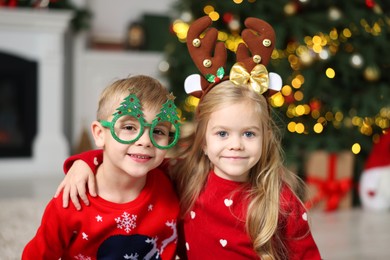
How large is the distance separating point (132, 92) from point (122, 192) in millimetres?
255

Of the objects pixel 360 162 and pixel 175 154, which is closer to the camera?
pixel 175 154

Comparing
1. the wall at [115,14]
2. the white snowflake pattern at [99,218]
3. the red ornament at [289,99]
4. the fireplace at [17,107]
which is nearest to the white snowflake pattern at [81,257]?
the white snowflake pattern at [99,218]

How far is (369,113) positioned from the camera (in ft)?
9.00

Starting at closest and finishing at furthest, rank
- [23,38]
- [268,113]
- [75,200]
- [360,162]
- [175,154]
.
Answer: [75,200]
[268,113]
[175,154]
[360,162]
[23,38]

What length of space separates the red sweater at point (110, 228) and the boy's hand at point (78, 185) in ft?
0.06

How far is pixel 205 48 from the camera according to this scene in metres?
1.30

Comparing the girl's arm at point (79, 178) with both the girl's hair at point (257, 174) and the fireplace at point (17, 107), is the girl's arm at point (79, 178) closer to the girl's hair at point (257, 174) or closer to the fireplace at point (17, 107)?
the girl's hair at point (257, 174)

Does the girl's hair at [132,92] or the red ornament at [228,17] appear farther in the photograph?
the red ornament at [228,17]

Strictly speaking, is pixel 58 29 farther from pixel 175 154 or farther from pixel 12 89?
pixel 175 154

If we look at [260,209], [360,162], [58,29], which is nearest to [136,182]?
[260,209]

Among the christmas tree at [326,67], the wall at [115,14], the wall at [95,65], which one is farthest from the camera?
the wall at [115,14]

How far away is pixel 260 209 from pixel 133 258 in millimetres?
348

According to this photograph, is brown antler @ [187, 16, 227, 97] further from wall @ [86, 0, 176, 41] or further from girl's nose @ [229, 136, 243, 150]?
wall @ [86, 0, 176, 41]

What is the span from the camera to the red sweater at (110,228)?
119cm
